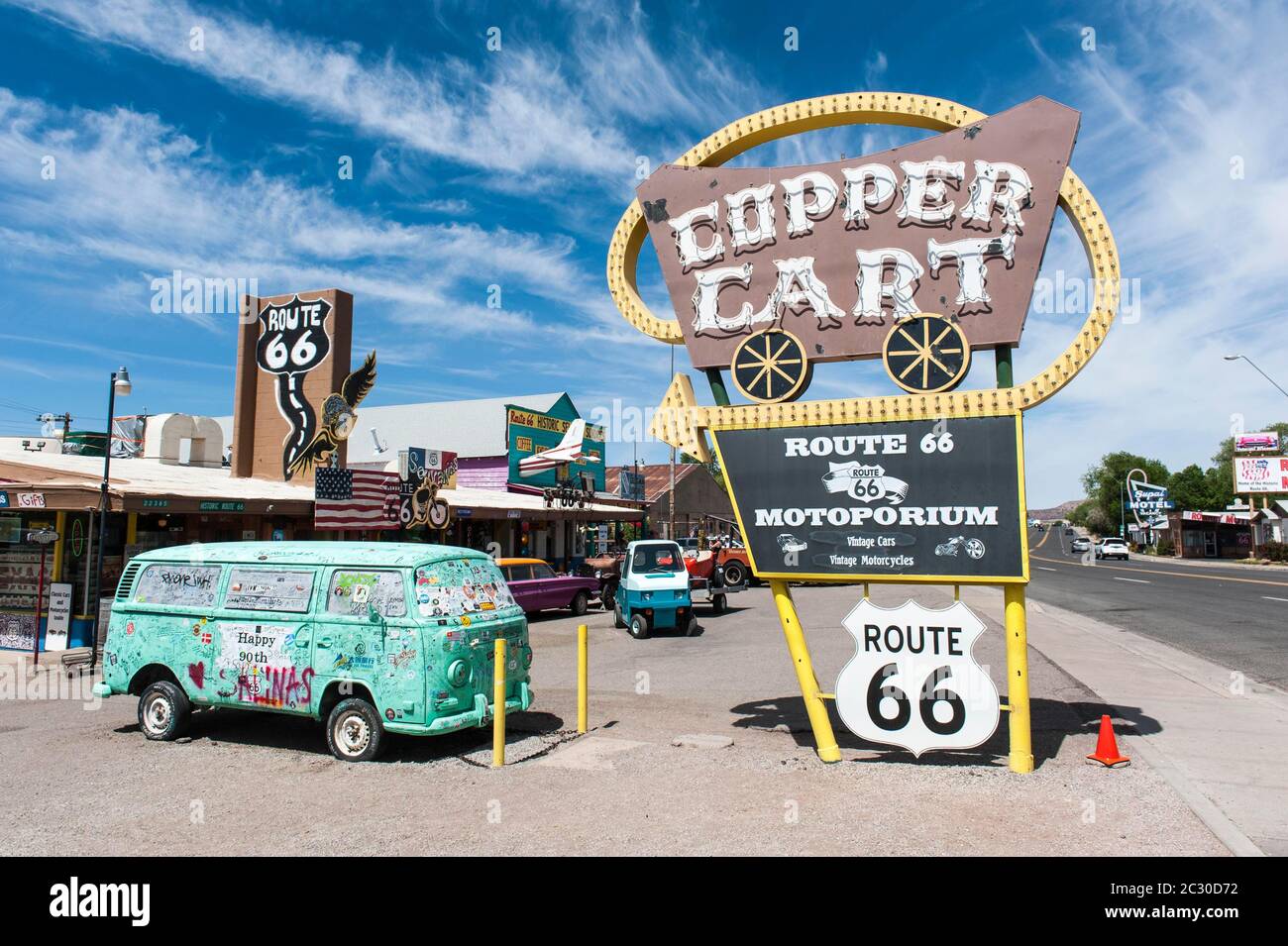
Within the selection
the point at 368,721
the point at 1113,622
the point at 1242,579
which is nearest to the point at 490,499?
the point at 1113,622

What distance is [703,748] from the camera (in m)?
8.53

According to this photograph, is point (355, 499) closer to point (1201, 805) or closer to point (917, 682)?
point (917, 682)

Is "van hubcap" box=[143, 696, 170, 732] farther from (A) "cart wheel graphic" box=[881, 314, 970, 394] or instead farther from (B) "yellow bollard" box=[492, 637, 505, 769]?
(A) "cart wheel graphic" box=[881, 314, 970, 394]

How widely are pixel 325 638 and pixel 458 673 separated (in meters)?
1.42

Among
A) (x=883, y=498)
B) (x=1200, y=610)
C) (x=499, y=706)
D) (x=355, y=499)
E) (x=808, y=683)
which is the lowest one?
(x=1200, y=610)

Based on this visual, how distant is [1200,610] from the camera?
2255cm

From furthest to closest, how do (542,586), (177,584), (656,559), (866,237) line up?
(542,586) < (656,559) < (177,584) < (866,237)

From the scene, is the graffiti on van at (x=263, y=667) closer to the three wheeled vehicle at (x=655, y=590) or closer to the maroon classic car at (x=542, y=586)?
the three wheeled vehicle at (x=655, y=590)

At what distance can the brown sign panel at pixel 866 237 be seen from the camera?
7996mm

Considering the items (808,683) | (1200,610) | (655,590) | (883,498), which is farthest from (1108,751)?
(1200,610)

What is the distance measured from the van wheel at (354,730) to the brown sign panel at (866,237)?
4.97 meters

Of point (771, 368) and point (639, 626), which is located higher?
point (771, 368)

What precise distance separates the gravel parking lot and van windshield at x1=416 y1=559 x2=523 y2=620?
143 centimetres

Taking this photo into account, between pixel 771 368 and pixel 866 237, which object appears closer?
pixel 866 237
